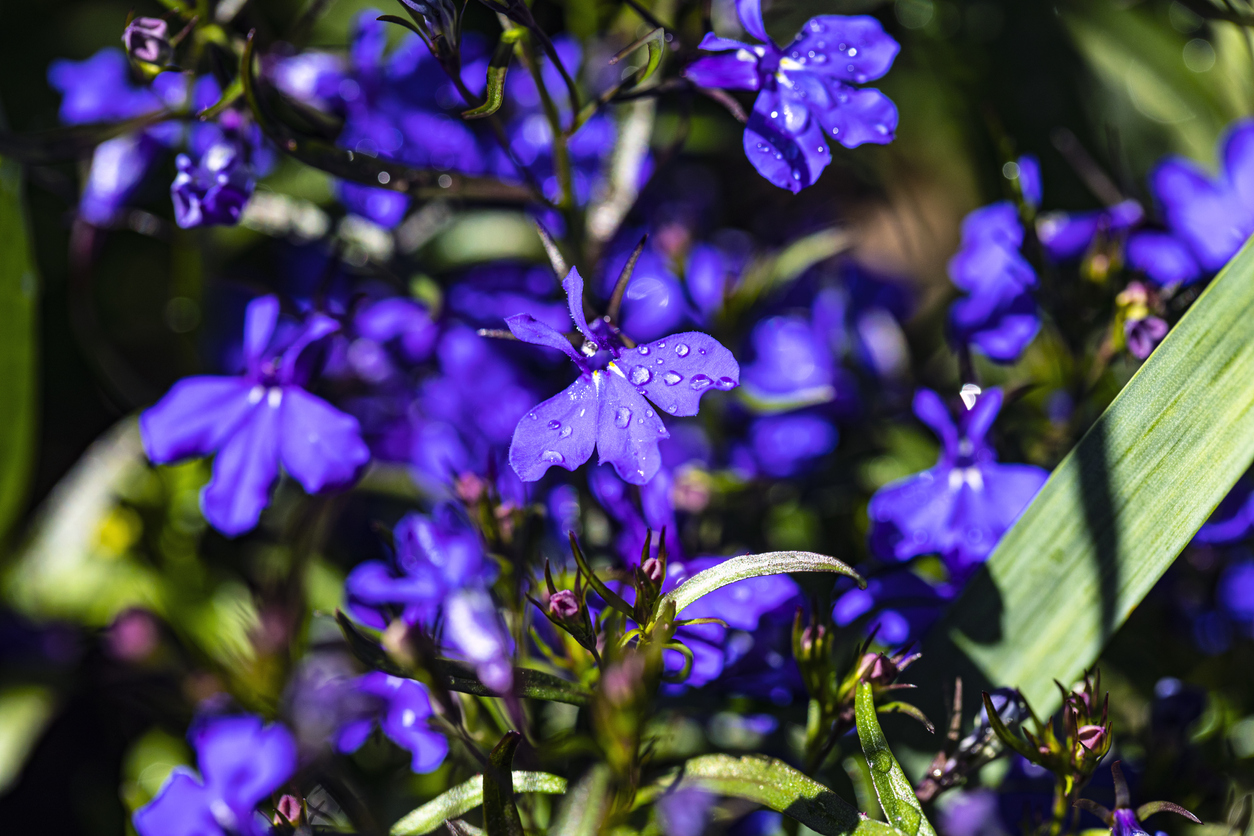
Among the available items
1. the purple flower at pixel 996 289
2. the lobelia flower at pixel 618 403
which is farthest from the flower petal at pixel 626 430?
the purple flower at pixel 996 289

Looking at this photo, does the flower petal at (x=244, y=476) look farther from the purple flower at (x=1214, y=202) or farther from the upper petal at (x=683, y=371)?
the purple flower at (x=1214, y=202)

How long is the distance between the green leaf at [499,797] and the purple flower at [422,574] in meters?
0.29

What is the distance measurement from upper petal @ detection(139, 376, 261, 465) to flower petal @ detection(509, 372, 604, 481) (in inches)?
19.6

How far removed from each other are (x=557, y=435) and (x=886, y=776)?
44cm

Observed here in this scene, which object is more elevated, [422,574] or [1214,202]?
[1214,202]

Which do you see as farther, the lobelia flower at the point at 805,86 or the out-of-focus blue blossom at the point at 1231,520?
the out-of-focus blue blossom at the point at 1231,520

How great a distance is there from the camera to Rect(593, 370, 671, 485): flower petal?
85 centimetres

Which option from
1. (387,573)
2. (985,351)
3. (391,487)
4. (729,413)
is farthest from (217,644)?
(985,351)

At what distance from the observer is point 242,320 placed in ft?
5.90

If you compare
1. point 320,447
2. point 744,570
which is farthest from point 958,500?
point 320,447

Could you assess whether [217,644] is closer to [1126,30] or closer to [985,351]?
[985,351]

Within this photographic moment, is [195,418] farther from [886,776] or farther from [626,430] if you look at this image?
[886,776]

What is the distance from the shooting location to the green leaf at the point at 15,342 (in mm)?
1466

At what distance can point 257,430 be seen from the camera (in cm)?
116
